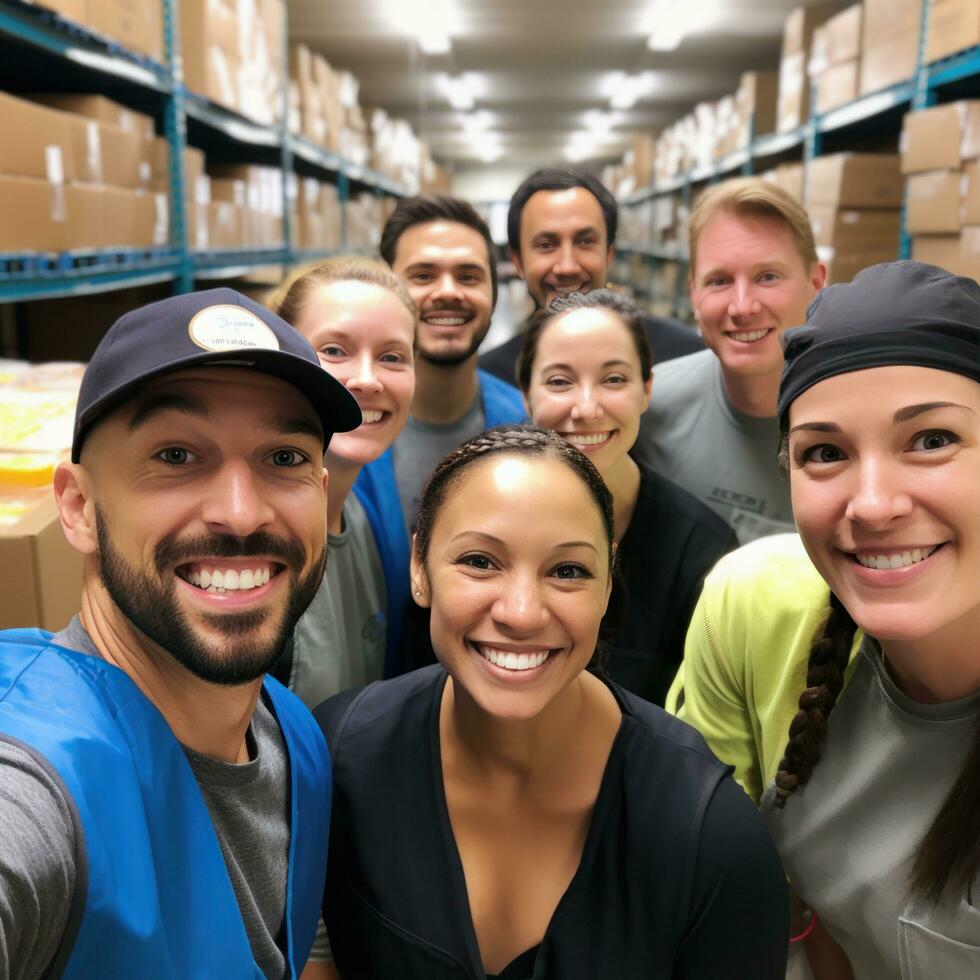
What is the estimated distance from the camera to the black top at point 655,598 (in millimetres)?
2020

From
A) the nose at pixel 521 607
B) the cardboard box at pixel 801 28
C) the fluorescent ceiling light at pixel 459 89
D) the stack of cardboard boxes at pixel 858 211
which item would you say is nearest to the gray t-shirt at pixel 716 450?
the nose at pixel 521 607

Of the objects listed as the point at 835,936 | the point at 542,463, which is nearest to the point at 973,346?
the point at 542,463

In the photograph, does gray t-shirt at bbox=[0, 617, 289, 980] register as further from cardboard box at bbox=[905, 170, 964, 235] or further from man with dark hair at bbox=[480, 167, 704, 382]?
cardboard box at bbox=[905, 170, 964, 235]

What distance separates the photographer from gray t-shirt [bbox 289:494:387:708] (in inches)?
71.8

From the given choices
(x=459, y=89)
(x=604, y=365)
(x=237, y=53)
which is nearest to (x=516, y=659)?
(x=604, y=365)

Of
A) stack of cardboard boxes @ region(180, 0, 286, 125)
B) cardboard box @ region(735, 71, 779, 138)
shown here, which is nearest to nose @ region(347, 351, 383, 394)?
stack of cardboard boxes @ region(180, 0, 286, 125)

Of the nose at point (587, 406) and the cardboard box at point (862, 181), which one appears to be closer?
the nose at point (587, 406)

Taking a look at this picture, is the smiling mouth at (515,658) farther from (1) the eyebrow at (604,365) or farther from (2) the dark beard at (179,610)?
(1) the eyebrow at (604,365)

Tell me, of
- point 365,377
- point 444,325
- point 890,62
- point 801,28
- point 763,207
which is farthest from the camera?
point 801,28

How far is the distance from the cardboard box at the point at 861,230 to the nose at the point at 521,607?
11.9ft

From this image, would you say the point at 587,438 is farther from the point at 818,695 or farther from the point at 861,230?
the point at 861,230

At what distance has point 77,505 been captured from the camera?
1167 millimetres

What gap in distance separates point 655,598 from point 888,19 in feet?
10.4

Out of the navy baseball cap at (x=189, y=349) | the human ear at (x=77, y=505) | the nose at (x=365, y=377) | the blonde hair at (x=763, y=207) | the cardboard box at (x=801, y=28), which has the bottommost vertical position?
the human ear at (x=77, y=505)
